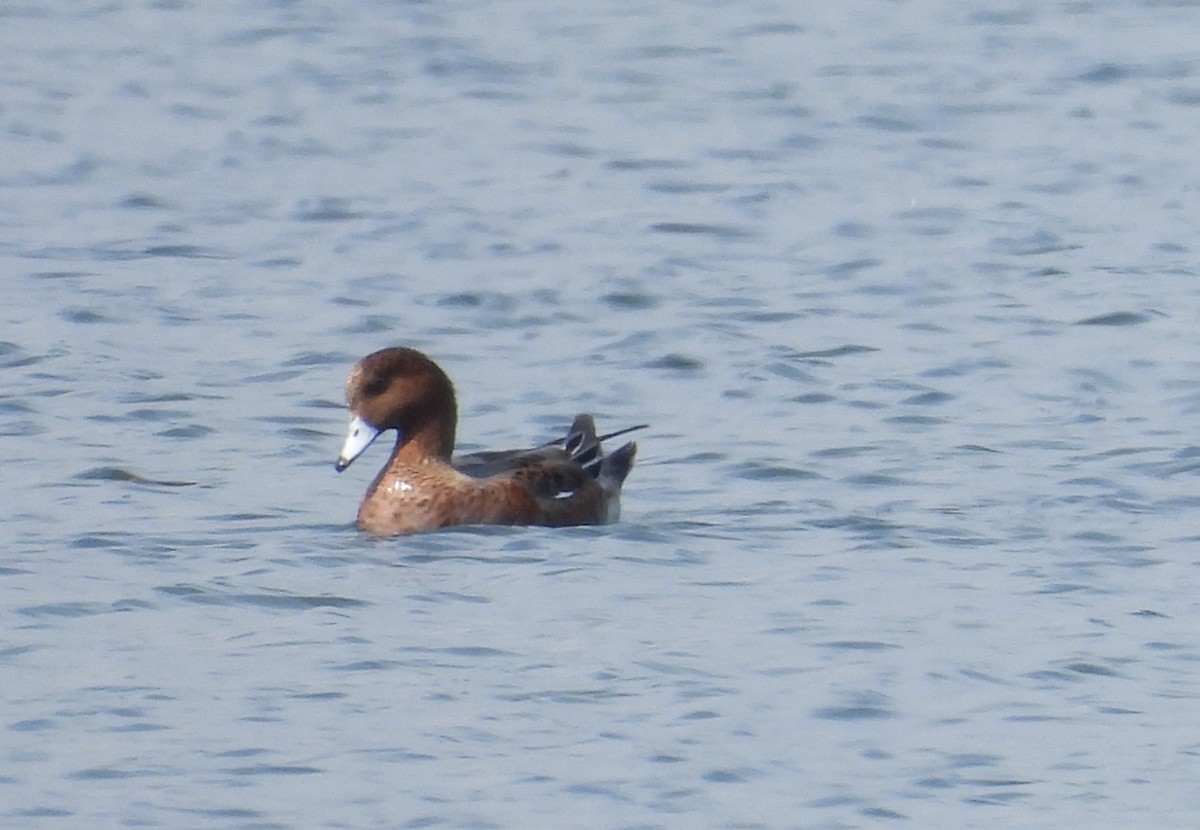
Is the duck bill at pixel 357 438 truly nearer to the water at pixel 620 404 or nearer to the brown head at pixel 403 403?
the brown head at pixel 403 403

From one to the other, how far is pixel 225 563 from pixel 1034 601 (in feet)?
9.03

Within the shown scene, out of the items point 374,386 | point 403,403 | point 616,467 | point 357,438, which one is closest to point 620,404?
point 616,467

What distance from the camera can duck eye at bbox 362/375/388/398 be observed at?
1160 centimetres

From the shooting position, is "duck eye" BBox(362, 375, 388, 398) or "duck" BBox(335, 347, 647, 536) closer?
"duck" BBox(335, 347, 647, 536)

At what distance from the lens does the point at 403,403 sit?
11688mm

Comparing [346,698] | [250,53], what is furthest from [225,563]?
[250,53]

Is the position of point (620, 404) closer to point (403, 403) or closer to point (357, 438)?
point (403, 403)

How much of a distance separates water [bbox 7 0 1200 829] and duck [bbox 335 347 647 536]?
0.20 metres

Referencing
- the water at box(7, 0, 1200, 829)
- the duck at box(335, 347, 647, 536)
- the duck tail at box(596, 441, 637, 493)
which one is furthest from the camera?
the duck tail at box(596, 441, 637, 493)

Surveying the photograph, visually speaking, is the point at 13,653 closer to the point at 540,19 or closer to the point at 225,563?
the point at 225,563

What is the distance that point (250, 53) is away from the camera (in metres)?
22.7

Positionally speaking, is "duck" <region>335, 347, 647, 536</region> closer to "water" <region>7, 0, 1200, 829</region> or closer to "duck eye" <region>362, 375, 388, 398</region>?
"duck eye" <region>362, 375, 388, 398</region>

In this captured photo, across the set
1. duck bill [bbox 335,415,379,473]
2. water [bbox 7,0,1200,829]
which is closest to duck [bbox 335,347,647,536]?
duck bill [bbox 335,415,379,473]

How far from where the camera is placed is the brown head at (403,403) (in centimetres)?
1158
